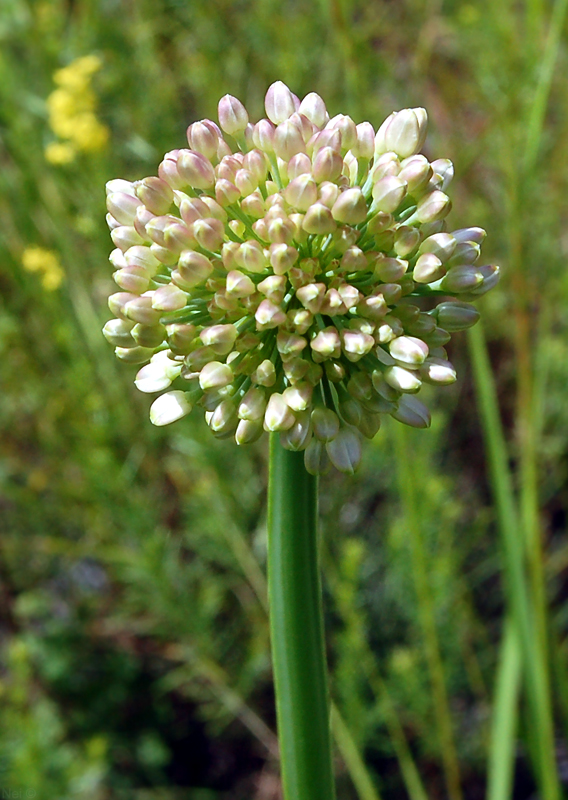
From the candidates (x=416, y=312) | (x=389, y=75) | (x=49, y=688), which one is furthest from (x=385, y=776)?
(x=389, y=75)

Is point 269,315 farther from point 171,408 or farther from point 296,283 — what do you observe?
point 171,408

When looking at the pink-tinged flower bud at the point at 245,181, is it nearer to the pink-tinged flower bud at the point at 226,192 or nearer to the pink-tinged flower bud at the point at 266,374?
the pink-tinged flower bud at the point at 226,192

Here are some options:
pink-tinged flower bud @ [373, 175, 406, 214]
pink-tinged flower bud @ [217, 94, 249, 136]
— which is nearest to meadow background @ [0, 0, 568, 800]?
pink-tinged flower bud @ [217, 94, 249, 136]

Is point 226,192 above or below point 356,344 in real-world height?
above

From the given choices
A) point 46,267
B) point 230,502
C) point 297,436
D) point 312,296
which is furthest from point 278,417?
point 46,267

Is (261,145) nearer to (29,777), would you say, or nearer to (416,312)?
(416,312)

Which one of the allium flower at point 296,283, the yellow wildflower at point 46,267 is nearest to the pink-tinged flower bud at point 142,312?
the allium flower at point 296,283
